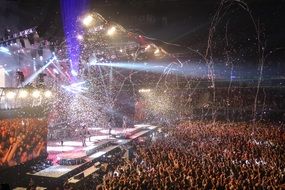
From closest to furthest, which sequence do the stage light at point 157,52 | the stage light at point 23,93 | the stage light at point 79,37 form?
1. the stage light at point 23,93
2. the stage light at point 79,37
3. the stage light at point 157,52

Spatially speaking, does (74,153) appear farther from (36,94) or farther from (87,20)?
(87,20)

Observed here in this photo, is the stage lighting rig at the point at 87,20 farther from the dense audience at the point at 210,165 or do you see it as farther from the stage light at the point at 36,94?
the dense audience at the point at 210,165

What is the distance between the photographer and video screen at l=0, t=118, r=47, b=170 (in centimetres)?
1157

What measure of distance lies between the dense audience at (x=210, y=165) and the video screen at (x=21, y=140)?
11.6 ft

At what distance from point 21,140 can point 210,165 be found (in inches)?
277

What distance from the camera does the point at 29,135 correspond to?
42.4 ft

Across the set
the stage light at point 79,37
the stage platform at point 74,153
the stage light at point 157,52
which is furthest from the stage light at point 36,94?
the stage light at point 157,52

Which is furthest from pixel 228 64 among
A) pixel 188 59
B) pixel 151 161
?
pixel 151 161

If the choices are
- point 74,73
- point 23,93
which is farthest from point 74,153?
point 74,73

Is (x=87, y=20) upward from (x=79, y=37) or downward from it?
upward

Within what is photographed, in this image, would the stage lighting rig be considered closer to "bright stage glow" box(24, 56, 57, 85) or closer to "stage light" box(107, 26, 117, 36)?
"stage light" box(107, 26, 117, 36)

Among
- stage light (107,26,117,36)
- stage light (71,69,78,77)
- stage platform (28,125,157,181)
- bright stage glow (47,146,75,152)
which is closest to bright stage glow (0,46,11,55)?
stage light (71,69,78,77)

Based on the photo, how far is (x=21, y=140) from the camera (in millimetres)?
12484

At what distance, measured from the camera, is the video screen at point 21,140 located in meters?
11.6
